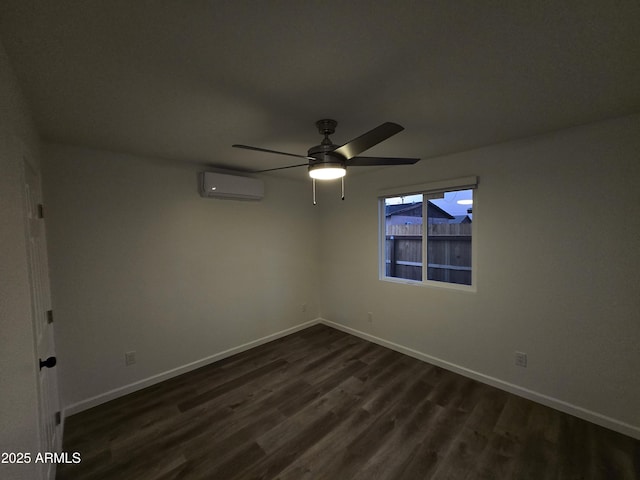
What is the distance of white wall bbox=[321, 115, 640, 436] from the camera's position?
6.46ft

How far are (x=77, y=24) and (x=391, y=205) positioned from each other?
3231 mm

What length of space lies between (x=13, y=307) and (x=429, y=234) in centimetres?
333

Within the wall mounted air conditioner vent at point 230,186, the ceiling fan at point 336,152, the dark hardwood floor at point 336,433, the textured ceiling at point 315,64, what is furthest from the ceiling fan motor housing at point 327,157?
the dark hardwood floor at point 336,433

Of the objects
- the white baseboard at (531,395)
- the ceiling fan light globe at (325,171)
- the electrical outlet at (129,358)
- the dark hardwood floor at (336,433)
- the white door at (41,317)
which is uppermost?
the ceiling fan light globe at (325,171)

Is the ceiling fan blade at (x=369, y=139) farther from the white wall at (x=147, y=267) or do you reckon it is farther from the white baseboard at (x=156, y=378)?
the white baseboard at (x=156, y=378)

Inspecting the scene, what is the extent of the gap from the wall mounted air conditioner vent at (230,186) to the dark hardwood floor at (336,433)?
6.79ft

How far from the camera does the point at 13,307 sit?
41.6 inches

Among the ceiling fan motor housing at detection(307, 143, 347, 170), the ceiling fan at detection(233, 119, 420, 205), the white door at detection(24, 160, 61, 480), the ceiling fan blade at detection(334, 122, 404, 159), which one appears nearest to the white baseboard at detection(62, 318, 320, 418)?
the white door at detection(24, 160, 61, 480)

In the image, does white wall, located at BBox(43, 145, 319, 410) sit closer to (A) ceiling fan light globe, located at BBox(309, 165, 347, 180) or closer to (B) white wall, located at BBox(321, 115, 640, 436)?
(A) ceiling fan light globe, located at BBox(309, 165, 347, 180)

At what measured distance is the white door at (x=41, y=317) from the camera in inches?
53.2

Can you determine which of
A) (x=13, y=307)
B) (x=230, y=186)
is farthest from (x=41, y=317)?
(x=230, y=186)

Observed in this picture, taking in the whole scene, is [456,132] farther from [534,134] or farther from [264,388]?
[264,388]

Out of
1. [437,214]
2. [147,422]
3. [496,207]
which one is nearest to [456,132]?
[496,207]

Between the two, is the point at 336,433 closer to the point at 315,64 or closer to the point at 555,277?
the point at 555,277
